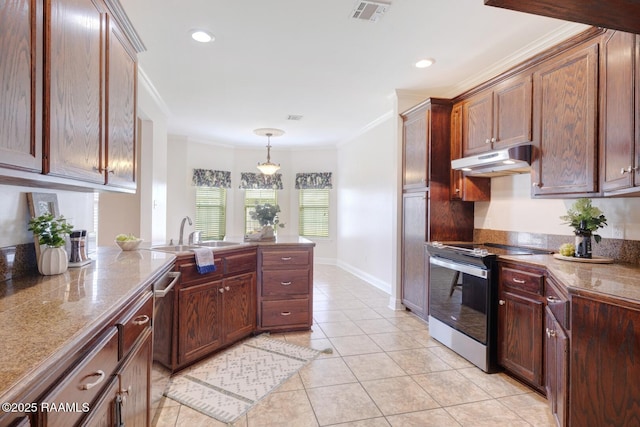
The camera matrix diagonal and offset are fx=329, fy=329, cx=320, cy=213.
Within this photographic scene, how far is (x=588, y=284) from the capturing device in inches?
65.5

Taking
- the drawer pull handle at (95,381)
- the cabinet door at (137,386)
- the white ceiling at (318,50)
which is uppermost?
the white ceiling at (318,50)

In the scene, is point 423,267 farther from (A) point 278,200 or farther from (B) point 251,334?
(A) point 278,200

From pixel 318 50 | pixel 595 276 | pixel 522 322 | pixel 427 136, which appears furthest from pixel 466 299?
pixel 318 50

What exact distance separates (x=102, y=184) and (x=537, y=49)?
358 centimetres

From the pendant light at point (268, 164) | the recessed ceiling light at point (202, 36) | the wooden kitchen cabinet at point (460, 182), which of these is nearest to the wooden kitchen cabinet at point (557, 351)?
the wooden kitchen cabinet at point (460, 182)

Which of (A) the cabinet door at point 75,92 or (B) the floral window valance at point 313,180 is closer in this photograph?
(A) the cabinet door at point 75,92

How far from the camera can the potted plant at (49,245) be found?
162cm

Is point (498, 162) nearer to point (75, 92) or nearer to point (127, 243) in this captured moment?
point (75, 92)

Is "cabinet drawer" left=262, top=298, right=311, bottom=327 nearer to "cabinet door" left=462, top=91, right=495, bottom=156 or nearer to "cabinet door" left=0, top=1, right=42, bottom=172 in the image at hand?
"cabinet door" left=462, top=91, right=495, bottom=156

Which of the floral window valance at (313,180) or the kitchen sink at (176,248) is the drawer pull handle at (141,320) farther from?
the floral window valance at (313,180)

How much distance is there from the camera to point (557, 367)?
1.83m

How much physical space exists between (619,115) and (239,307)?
3.17 meters

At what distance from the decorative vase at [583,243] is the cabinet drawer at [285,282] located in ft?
7.60

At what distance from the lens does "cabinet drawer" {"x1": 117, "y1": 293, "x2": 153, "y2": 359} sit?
1250 mm
